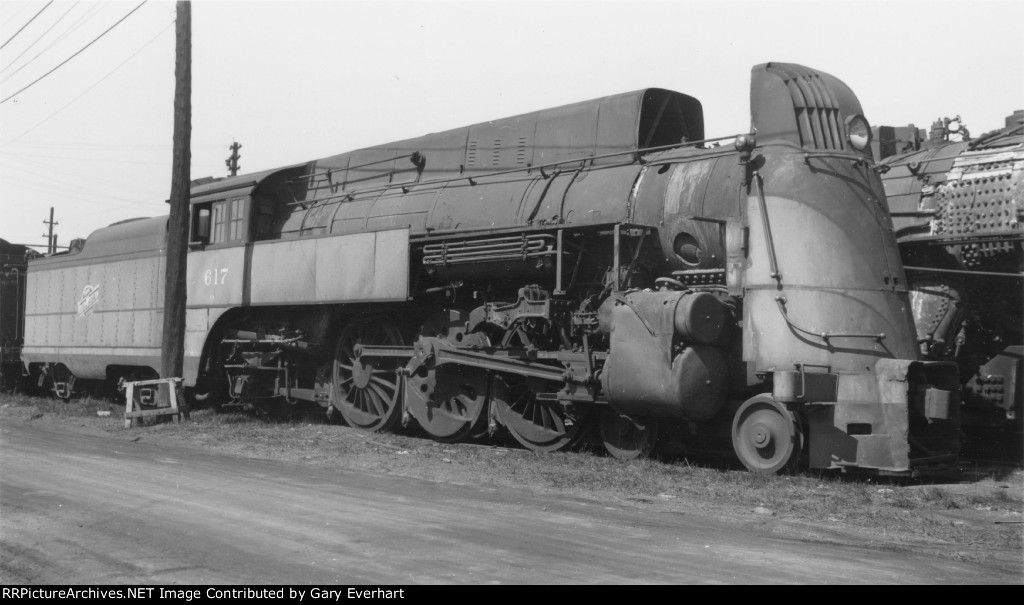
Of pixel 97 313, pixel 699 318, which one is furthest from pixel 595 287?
pixel 97 313

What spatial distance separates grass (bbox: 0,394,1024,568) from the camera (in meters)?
6.77

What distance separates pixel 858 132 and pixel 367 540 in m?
6.59

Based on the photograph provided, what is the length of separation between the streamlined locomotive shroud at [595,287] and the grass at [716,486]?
16.6 inches

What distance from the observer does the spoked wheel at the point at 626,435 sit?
10.2 m

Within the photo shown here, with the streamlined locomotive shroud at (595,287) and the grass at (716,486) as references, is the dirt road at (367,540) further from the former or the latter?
the streamlined locomotive shroud at (595,287)

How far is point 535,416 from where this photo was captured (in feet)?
38.6

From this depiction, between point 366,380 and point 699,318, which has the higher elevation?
point 699,318

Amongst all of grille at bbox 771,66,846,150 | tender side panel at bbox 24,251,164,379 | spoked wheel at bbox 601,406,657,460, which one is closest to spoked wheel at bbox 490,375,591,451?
spoked wheel at bbox 601,406,657,460

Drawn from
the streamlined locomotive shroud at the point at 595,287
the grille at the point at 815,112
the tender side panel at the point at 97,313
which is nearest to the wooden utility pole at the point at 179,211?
the streamlined locomotive shroud at the point at 595,287

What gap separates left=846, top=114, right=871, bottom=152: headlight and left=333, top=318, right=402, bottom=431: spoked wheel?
6.32 m

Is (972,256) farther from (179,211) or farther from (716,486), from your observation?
(179,211)

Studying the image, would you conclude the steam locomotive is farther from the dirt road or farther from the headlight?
the dirt road

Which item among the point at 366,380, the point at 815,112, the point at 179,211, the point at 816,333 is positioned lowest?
the point at 366,380
